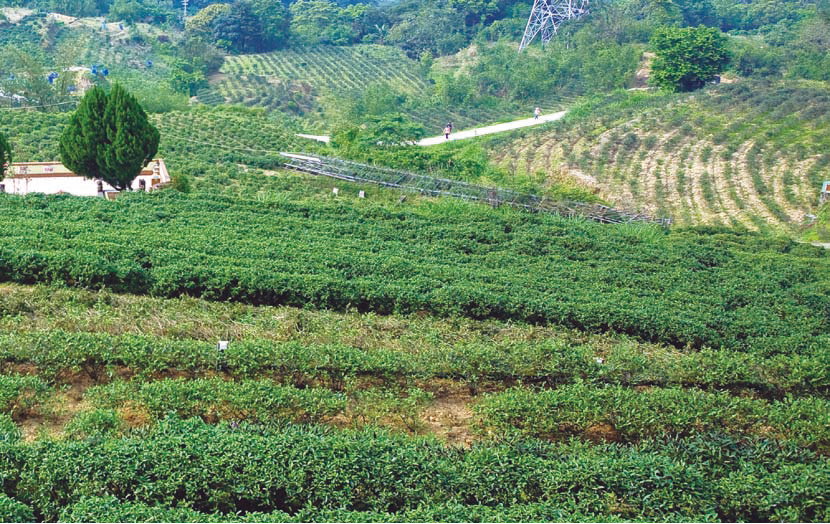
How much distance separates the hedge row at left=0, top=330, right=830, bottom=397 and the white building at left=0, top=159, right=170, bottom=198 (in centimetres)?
1247

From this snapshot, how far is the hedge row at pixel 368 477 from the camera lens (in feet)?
25.3

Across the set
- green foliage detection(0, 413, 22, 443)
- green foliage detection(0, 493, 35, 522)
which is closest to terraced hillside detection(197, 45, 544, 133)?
green foliage detection(0, 413, 22, 443)

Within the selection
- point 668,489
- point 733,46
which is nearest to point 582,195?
point 668,489

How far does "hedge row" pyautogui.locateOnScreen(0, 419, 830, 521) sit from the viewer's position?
7699mm

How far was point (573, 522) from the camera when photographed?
751 centimetres

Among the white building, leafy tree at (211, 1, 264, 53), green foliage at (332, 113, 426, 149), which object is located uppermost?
leafy tree at (211, 1, 264, 53)

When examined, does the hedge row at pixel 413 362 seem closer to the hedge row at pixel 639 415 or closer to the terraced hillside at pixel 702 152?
the hedge row at pixel 639 415

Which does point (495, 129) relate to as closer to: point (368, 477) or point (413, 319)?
point (413, 319)

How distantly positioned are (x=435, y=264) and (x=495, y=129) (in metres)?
23.4

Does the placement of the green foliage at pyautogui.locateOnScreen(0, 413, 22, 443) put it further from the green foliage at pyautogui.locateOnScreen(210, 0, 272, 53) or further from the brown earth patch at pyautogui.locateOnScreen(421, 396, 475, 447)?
the green foliage at pyautogui.locateOnScreen(210, 0, 272, 53)

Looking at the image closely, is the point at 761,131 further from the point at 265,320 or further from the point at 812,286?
the point at 265,320

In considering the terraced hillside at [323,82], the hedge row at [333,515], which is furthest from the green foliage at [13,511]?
the terraced hillside at [323,82]

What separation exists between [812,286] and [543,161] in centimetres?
1535

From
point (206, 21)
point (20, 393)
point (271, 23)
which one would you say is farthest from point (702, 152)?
point (206, 21)
